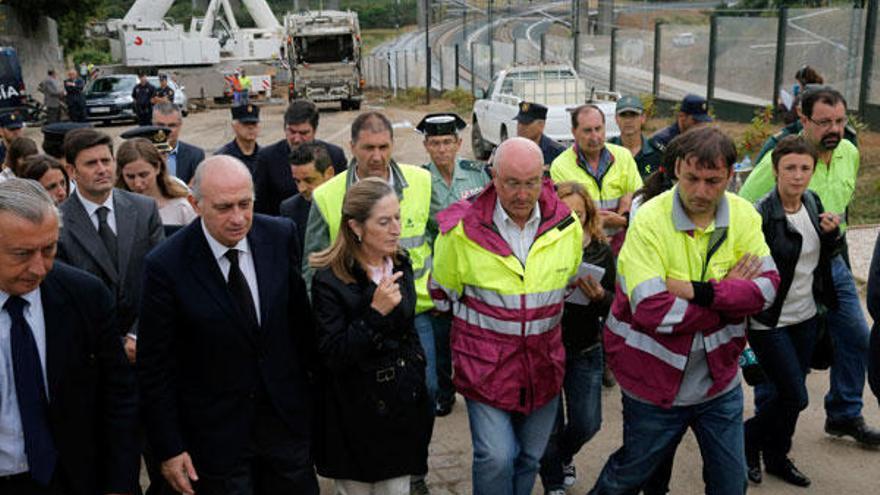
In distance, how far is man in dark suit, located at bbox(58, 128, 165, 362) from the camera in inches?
170

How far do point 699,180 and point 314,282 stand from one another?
1.68m

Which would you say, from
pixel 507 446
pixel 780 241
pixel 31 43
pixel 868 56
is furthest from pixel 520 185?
pixel 31 43

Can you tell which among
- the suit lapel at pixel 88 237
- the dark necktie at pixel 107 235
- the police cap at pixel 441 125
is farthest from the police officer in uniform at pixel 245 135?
the suit lapel at pixel 88 237

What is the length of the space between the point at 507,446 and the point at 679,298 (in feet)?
3.44

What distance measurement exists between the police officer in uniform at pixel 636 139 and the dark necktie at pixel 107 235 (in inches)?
173

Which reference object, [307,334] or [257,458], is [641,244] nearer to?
[307,334]

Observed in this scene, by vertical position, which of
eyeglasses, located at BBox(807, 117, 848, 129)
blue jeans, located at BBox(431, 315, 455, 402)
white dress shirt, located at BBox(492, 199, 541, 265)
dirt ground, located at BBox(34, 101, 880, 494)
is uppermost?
eyeglasses, located at BBox(807, 117, 848, 129)

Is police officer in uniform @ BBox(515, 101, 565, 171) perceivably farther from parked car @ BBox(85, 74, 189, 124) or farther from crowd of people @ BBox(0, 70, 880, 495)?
parked car @ BBox(85, 74, 189, 124)

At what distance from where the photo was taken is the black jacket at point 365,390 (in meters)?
3.56

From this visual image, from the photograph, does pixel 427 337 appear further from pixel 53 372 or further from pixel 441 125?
pixel 53 372

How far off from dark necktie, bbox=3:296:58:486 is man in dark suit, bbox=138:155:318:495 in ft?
1.54

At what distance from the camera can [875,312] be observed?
4.05m

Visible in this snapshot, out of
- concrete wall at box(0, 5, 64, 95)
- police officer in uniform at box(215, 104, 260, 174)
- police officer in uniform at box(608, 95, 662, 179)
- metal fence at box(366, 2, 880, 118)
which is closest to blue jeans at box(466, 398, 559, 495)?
police officer in uniform at box(608, 95, 662, 179)

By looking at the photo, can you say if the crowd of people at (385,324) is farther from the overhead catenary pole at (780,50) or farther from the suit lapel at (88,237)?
the overhead catenary pole at (780,50)
